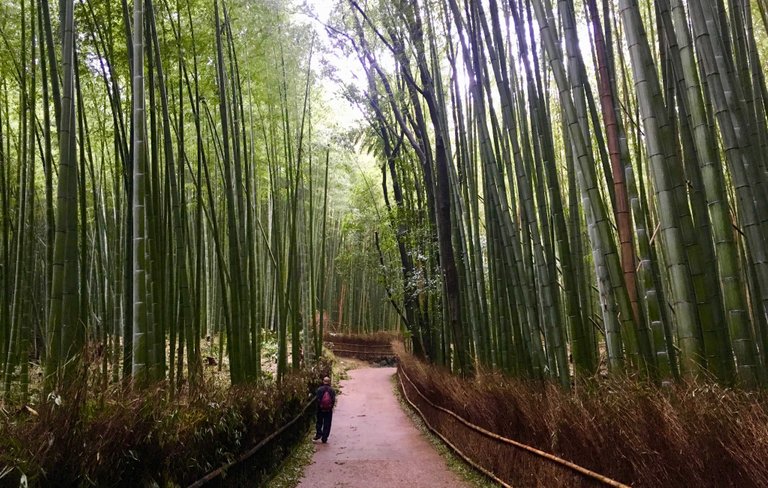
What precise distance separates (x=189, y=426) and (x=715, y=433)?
2.20 metres

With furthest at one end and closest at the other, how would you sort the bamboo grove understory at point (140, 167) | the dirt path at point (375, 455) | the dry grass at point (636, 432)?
the dirt path at point (375, 455), the bamboo grove understory at point (140, 167), the dry grass at point (636, 432)

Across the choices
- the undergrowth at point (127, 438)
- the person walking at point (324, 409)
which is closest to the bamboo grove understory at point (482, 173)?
the undergrowth at point (127, 438)

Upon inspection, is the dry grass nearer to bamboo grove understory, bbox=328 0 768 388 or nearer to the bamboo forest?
the bamboo forest

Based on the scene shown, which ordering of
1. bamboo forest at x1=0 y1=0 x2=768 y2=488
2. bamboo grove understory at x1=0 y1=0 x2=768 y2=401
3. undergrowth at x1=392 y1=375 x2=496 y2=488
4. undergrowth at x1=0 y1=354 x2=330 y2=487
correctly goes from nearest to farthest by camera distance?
1. undergrowth at x1=0 y1=354 x2=330 y2=487
2. bamboo forest at x1=0 y1=0 x2=768 y2=488
3. bamboo grove understory at x1=0 y1=0 x2=768 y2=401
4. undergrowth at x1=392 y1=375 x2=496 y2=488

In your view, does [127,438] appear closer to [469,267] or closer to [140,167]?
[140,167]

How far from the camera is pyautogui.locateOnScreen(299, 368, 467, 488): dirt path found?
165 inches

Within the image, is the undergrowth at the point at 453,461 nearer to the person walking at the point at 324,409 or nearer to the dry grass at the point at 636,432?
the dry grass at the point at 636,432

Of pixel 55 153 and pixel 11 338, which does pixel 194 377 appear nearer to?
pixel 11 338

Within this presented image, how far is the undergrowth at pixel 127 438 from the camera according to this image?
5.27 feet

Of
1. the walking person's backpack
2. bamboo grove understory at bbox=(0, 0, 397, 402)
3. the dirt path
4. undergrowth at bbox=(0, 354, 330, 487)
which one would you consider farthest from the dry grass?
the walking person's backpack

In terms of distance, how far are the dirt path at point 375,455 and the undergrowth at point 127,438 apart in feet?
3.00

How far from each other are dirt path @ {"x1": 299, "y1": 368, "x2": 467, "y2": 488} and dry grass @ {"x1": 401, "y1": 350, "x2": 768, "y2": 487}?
0.78 meters

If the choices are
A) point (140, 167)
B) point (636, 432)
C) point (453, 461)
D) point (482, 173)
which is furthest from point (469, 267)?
point (636, 432)

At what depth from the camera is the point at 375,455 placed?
520 cm
